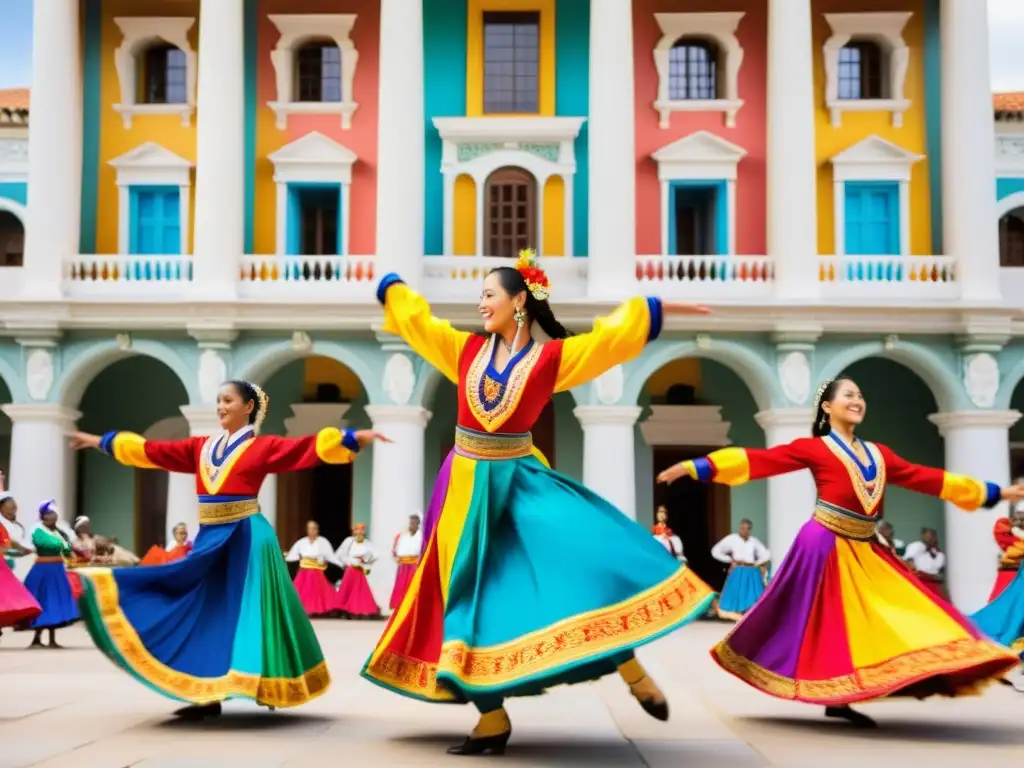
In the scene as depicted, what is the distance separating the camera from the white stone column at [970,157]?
25562mm

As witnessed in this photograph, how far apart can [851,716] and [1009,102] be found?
23563 mm

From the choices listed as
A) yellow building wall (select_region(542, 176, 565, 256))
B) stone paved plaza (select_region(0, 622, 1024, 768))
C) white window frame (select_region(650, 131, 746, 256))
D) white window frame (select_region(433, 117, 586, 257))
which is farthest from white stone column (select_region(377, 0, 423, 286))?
stone paved plaza (select_region(0, 622, 1024, 768))

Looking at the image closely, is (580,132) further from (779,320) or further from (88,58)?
(88,58)

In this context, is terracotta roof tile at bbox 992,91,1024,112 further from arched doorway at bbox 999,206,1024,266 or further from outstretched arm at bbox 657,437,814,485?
outstretched arm at bbox 657,437,814,485

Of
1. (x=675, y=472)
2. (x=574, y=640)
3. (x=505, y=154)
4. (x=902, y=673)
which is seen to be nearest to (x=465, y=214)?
(x=505, y=154)

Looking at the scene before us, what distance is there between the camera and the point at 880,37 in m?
27.8

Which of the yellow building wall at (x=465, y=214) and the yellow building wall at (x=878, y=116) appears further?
the yellow building wall at (x=878, y=116)

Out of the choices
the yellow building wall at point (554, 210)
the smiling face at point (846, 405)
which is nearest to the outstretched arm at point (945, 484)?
the smiling face at point (846, 405)

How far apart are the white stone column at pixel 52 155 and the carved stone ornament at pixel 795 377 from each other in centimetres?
1283

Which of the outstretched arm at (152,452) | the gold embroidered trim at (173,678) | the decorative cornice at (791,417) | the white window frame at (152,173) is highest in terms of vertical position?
the white window frame at (152,173)

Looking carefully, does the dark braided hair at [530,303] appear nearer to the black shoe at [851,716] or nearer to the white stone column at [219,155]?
the black shoe at [851,716]

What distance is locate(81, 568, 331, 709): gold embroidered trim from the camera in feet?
27.4

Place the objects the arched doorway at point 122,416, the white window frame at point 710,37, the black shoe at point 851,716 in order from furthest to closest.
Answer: the arched doorway at point 122,416 < the white window frame at point 710,37 < the black shoe at point 851,716

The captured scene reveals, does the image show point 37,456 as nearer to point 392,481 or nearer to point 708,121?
point 392,481
